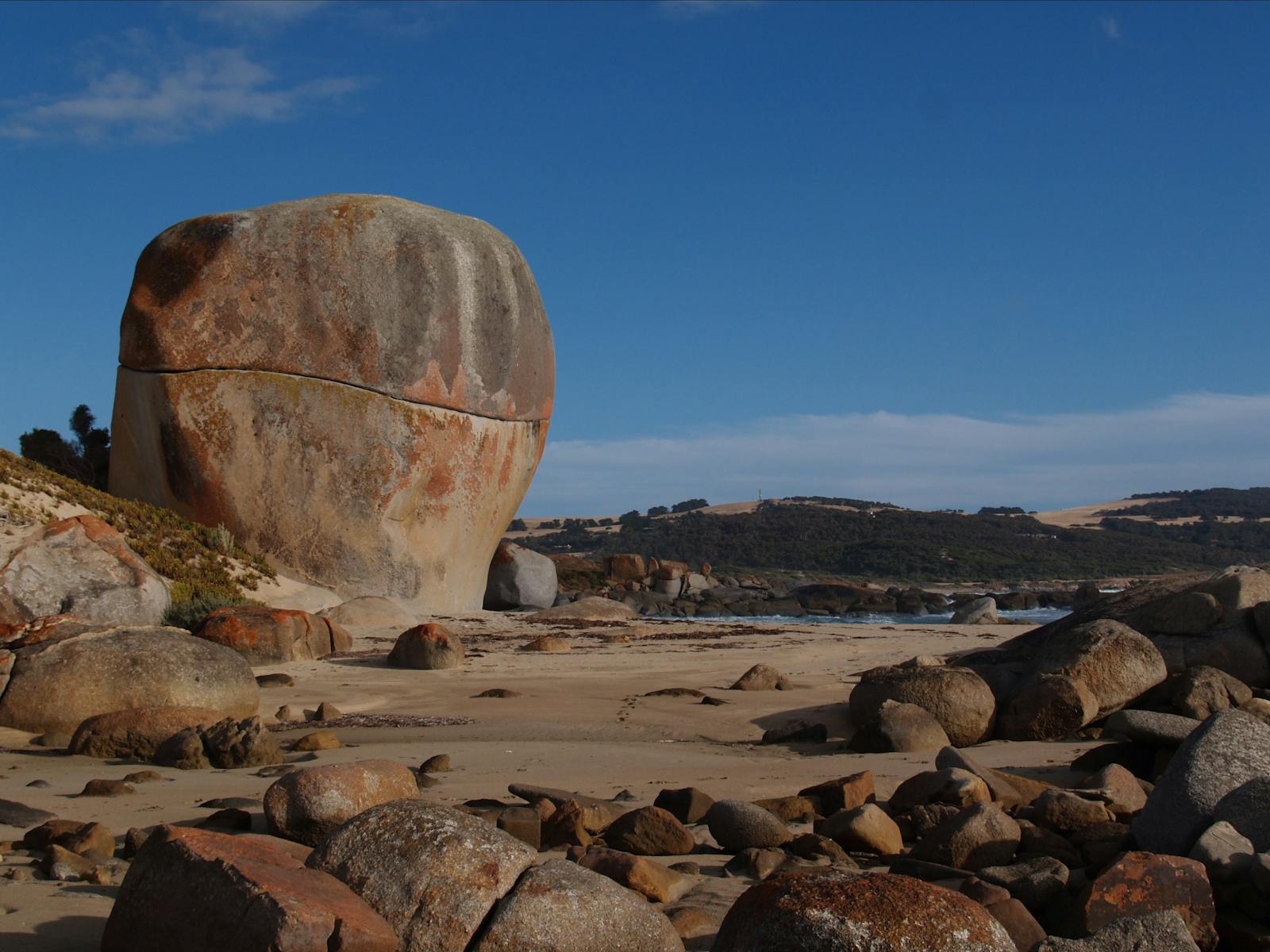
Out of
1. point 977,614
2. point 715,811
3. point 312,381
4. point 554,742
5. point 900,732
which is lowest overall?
point 977,614

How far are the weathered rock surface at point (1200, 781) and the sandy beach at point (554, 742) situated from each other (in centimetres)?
171

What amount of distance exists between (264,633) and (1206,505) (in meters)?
81.8

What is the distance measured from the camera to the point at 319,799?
5.27 meters

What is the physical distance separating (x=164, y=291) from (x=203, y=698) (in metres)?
11.8

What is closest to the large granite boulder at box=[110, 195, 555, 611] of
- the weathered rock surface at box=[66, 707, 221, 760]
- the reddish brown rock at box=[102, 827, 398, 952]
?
the weathered rock surface at box=[66, 707, 221, 760]

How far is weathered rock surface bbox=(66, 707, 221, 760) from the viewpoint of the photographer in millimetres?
7785

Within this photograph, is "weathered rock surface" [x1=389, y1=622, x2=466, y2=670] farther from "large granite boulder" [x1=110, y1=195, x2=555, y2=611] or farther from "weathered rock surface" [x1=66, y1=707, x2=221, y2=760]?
"large granite boulder" [x1=110, y1=195, x2=555, y2=611]

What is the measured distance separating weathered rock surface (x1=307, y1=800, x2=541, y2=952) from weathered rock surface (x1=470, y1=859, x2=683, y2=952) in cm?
6

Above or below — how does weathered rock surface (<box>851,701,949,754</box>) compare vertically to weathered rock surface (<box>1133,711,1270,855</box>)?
below

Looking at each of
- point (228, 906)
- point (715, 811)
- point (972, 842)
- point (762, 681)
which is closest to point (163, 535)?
point (762, 681)

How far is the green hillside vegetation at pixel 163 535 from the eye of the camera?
17031 mm

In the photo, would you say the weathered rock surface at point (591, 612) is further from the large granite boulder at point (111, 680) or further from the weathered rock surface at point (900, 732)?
the weathered rock surface at point (900, 732)

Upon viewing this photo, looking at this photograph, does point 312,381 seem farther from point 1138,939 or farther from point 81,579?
point 1138,939

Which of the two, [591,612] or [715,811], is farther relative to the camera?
[591,612]
